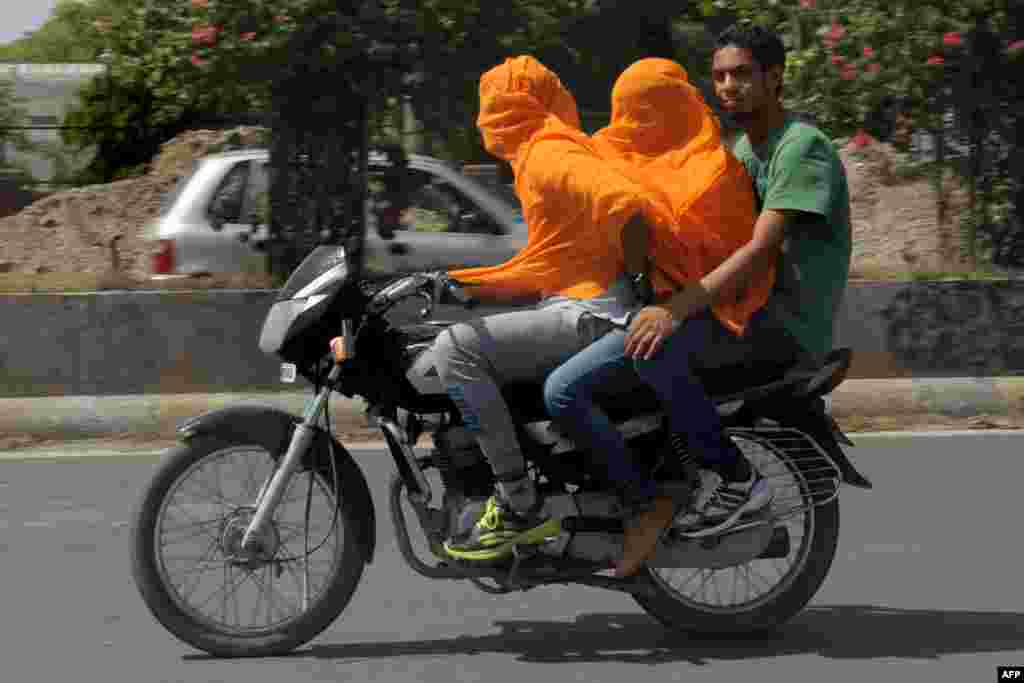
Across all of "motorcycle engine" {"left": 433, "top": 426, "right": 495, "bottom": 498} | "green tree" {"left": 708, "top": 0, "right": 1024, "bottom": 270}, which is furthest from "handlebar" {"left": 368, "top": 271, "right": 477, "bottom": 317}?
"green tree" {"left": 708, "top": 0, "right": 1024, "bottom": 270}

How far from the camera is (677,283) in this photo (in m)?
5.55

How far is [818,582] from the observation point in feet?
19.4

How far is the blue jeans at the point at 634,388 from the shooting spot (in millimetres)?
5527

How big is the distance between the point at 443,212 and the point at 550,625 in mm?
6730

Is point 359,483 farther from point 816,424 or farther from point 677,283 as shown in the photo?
point 816,424

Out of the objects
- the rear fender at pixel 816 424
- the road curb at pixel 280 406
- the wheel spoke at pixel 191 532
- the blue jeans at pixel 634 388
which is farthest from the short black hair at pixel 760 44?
the road curb at pixel 280 406

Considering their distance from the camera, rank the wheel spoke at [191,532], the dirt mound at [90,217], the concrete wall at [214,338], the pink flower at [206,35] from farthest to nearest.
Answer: the dirt mound at [90,217] < the pink flower at [206,35] < the concrete wall at [214,338] < the wheel spoke at [191,532]

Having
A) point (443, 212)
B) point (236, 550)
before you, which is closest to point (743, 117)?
point (236, 550)

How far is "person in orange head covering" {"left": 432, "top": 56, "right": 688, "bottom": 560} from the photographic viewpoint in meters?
5.43

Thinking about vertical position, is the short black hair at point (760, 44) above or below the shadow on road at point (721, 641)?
above

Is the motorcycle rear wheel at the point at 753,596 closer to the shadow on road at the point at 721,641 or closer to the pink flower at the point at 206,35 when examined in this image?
the shadow on road at the point at 721,641

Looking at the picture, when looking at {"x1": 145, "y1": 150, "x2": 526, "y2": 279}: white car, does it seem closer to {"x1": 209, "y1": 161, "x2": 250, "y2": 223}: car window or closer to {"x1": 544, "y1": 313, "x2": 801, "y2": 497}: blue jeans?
{"x1": 209, "y1": 161, "x2": 250, "y2": 223}: car window

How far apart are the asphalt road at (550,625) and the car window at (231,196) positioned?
15.2 feet

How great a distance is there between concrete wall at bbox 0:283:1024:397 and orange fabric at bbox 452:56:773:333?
521 cm
